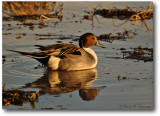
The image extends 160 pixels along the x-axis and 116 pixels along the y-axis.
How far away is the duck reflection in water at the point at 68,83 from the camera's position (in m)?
5.87

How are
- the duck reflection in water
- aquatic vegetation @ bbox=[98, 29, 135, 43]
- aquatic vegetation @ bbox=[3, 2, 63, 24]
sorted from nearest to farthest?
the duck reflection in water < aquatic vegetation @ bbox=[98, 29, 135, 43] < aquatic vegetation @ bbox=[3, 2, 63, 24]

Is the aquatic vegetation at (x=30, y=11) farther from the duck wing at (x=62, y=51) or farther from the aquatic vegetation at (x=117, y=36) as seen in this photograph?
the duck wing at (x=62, y=51)

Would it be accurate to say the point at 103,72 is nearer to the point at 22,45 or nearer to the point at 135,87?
the point at 135,87

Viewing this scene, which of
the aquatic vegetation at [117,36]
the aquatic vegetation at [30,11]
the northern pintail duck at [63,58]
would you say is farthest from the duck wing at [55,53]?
the aquatic vegetation at [30,11]

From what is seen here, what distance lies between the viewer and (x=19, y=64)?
7.76 m

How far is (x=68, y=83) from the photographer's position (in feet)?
21.0

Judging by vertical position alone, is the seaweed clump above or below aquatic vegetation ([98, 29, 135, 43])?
below

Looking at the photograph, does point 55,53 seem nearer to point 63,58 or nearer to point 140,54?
point 63,58

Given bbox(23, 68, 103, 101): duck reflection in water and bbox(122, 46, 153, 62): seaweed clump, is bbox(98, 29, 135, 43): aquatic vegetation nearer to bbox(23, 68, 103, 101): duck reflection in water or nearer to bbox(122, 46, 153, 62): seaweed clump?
bbox(122, 46, 153, 62): seaweed clump

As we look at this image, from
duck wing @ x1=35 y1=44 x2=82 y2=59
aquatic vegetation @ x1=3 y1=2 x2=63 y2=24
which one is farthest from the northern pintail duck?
aquatic vegetation @ x1=3 y1=2 x2=63 y2=24

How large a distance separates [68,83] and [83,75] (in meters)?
0.73

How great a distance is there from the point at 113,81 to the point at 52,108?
168cm

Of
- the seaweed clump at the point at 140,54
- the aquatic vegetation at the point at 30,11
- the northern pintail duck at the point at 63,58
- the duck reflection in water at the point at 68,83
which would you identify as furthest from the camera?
the aquatic vegetation at the point at 30,11

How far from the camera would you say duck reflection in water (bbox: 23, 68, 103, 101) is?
5.87m
